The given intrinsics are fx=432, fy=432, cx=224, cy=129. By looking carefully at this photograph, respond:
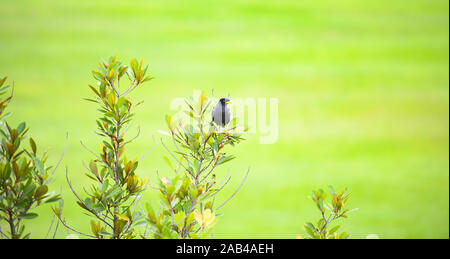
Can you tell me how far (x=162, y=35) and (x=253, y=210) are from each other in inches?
141

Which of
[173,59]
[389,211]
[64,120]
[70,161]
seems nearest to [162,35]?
[173,59]

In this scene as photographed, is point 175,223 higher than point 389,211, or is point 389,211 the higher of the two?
point 389,211

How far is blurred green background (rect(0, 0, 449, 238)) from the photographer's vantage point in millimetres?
4133

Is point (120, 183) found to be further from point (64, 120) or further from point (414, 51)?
point (414, 51)

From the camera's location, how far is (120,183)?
129cm

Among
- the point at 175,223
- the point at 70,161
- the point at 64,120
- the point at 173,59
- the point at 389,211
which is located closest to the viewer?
the point at 175,223

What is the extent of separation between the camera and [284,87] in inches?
230

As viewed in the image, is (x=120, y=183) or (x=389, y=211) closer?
(x=120, y=183)

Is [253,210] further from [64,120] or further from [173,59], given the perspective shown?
[173,59]

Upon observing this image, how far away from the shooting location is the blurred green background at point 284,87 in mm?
4133
